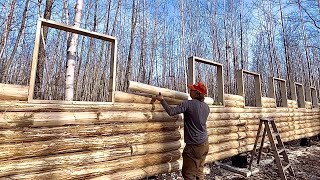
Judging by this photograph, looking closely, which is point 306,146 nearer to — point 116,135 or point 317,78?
point 116,135

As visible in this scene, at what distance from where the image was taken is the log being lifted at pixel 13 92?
9.81 feet

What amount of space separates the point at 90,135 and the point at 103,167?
0.62 m

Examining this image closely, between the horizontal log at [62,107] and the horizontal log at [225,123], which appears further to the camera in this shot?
the horizontal log at [225,123]

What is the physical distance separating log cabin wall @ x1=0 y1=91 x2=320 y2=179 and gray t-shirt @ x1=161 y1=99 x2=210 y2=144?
725 millimetres

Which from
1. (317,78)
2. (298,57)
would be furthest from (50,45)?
(317,78)

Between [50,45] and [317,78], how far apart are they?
34.5m

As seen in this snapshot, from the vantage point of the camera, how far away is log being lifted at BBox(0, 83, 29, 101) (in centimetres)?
299

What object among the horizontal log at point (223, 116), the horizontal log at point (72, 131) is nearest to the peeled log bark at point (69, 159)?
the horizontal log at point (72, 131)

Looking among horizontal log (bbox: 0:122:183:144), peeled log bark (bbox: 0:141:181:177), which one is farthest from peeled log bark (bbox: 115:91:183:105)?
peeled log bark (bbox: 0:141:181:177)

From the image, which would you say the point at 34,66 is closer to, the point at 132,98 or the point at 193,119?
the point at 132,98

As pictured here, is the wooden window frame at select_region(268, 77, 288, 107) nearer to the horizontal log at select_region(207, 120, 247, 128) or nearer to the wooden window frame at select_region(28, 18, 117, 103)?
the horizontal log at select_region(207, 120, 247, 128)

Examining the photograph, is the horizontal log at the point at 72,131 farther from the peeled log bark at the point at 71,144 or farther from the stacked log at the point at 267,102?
the stacked log at the point at 267,102

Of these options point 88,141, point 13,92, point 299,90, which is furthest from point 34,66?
point 299,90

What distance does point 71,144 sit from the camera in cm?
357
